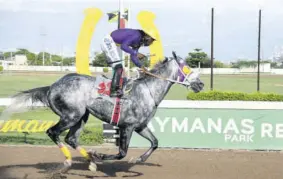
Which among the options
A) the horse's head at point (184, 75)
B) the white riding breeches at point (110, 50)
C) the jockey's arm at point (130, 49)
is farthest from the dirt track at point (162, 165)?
the jockey's arm at point (130, 49)

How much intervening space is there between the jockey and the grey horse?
0.83ft

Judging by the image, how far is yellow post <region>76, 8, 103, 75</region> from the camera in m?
13.7

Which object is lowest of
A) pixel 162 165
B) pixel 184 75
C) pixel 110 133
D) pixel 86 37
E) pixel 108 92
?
pixel 162 165

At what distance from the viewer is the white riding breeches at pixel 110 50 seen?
8016mm

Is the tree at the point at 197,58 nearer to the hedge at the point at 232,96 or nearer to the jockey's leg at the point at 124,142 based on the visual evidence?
the hedge at the point at 232,96

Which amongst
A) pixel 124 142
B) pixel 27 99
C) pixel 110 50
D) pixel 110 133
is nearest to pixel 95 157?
pixel 124 142

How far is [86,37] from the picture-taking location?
13812 millimetres

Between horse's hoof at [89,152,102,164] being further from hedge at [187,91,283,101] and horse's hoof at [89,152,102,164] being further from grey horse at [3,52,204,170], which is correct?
hedge at [187,91,283,101]

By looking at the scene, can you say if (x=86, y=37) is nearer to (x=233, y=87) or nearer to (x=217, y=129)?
(x=217, y=129)

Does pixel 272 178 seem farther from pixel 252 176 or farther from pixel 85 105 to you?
pixel 85 105

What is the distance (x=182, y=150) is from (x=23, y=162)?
4199 millimetres

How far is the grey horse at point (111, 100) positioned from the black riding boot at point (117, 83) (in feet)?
0.36

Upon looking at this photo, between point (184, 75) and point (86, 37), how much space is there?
6129 millimetres

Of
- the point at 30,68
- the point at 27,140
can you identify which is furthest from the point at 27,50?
the point at 27,140
